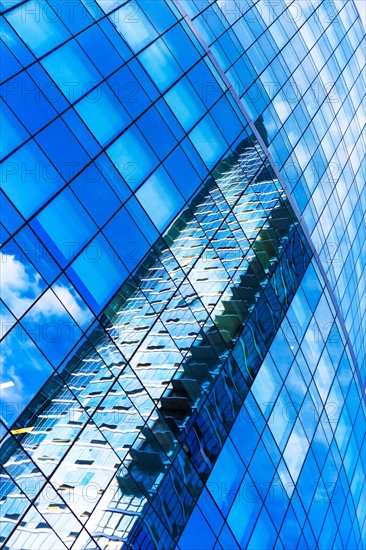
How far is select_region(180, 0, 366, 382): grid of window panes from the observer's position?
33438 millimetres

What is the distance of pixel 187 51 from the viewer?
28.9 meters

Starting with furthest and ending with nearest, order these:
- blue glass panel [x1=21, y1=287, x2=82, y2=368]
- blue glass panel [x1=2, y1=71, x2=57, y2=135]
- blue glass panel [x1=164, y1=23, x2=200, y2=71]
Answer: blue glass panel [x1=164, y1=23, x2=200, y2=71] → blue glass panel [x1=2, y1=71, x2=57, y2=135] → blue glass panel [x1=21, y1=287, x2=82, y2=368]

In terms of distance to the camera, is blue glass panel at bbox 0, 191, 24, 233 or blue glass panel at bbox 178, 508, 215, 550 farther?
blue glass panel at bbox 178, 508, 215, 550

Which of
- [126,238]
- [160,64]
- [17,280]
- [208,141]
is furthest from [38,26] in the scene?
[208,141]

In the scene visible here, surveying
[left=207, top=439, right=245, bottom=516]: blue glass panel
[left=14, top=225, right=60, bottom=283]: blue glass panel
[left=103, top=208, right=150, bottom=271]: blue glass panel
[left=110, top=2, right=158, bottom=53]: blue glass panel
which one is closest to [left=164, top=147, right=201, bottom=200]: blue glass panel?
[left=103, top=208, right=150, bottom=271]: blue glass panel

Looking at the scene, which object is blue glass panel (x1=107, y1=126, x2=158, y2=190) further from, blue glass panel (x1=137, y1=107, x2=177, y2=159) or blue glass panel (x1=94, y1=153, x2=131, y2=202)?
blue glass panel (x1=137, y1=107, x2=177, y2=159)

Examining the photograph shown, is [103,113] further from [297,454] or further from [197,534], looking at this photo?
[297,454]

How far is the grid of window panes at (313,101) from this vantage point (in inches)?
1316

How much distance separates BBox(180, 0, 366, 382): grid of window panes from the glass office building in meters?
0.21

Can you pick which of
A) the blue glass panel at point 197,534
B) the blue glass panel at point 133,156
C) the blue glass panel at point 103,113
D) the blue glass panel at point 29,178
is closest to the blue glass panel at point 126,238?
the blue glass panel at point 133,156

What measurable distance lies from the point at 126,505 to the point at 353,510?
23.0 metres

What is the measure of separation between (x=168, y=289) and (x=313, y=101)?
21216mm

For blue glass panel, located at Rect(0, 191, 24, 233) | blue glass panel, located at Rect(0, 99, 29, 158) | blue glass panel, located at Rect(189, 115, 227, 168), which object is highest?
blue glass panel, located at Rect(0, 99, 29, 158)

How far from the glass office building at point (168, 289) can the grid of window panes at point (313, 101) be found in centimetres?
21
